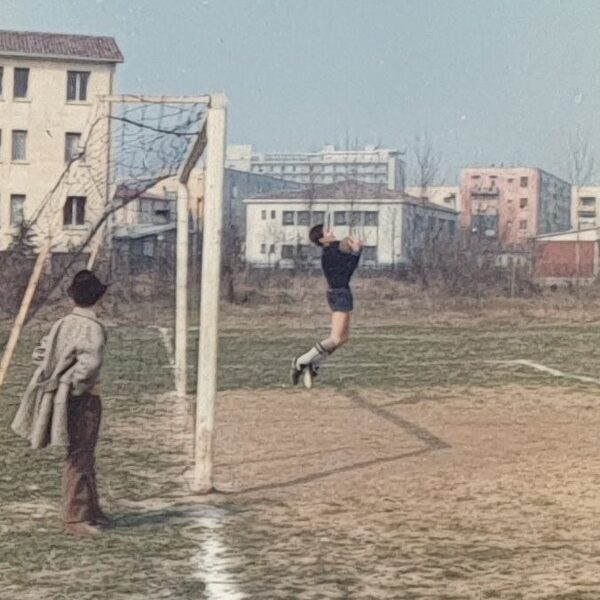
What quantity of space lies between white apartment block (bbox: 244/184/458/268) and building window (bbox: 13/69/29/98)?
11712mm

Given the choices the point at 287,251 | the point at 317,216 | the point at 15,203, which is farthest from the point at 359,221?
the point at 15,203

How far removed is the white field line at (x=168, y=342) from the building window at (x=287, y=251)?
18.5 m

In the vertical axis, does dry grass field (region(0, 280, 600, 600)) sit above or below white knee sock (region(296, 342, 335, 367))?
below

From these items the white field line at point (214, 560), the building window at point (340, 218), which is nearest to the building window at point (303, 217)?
the building window at point (340, 218)

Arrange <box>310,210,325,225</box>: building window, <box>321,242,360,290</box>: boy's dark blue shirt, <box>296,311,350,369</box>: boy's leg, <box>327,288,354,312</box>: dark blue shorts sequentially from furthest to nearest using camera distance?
<box>310,210,325,225</box>: building window, <box>296,311,350,369</box>: boy's leg, <box>327,288,354,312</box>: dark blue shorts, <box>321,242,360,290</box>: boy's dark blue shirt

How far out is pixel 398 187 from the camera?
58.9 m

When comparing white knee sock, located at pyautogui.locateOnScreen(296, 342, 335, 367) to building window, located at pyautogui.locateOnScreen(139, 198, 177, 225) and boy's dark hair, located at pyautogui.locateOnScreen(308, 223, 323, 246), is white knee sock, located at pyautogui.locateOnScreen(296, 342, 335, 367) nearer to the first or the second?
boy's dark hair, located at pyautogui.locateOnScreen(308, 223, 323, 246)

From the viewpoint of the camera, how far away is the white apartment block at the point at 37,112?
49344 mm

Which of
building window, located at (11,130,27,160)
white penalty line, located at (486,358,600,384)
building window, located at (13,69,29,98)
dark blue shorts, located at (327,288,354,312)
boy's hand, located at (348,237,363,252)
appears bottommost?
white penalty line, located at (486,358,600,384)

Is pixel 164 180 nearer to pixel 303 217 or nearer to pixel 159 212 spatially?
pixel 159 212

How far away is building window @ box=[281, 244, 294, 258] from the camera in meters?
47.1

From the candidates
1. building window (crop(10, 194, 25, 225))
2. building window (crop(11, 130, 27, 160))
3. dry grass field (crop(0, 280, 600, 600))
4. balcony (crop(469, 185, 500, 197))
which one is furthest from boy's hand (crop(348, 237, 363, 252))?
balcony (crop(469, 185, 500, 197))

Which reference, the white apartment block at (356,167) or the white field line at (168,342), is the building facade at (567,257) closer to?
the white apartment block at (356,167)

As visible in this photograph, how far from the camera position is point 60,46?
51844mm
